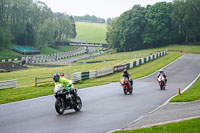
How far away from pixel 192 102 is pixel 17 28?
4426 inches

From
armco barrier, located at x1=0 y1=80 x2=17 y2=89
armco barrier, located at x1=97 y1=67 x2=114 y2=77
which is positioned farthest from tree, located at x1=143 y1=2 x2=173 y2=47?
armco barrier, located at x1=0 y1=80 x2=17 y2=89

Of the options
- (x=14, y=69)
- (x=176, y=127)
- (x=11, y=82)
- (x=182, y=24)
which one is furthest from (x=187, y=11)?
(x=176, y=127)

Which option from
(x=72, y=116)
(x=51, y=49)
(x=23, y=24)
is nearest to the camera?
(x=72, y=116)

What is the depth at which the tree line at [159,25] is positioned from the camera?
9975 cm

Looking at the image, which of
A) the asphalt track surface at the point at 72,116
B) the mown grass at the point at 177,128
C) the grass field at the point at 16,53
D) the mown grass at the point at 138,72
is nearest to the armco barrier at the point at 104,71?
the mown grass at the point at 138,72

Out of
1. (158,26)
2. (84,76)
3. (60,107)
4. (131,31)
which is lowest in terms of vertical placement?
(84,76)

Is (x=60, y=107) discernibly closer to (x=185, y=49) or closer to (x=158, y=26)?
(x=185, y=49)

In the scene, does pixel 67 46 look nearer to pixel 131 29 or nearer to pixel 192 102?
pixel 131 29

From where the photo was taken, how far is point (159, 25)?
9938 centimetres

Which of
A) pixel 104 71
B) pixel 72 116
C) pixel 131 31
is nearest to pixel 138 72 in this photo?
pixel 104 71

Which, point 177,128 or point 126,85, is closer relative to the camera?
point 177,128

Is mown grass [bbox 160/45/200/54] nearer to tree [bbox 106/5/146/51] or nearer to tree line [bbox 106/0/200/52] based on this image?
tree line [bbox 106/0/200/52]

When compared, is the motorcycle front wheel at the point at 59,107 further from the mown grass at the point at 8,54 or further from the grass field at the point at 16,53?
the mown grass at the point at 8,54

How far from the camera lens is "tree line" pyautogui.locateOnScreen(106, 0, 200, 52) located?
99750mm
